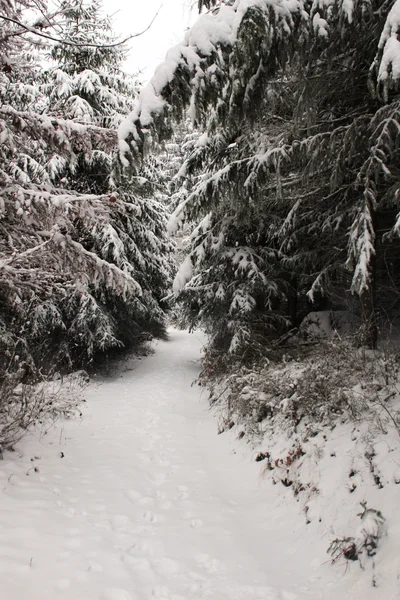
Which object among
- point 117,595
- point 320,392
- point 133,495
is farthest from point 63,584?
point 320,392

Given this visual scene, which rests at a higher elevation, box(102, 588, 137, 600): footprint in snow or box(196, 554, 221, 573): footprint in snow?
box(102, 588, 137, 600): footprint in snow

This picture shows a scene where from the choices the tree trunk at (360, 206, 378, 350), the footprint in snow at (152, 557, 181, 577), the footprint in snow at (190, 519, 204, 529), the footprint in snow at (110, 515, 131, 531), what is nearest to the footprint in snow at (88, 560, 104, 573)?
the footprint in snow at (152, 557, 181, 577)

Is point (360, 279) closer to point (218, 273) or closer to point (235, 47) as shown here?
point (235, 47)

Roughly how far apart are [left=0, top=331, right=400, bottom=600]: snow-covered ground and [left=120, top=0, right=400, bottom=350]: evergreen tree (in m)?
3.11

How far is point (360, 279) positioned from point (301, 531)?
300 centimetres

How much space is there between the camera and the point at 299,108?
4.50 metres

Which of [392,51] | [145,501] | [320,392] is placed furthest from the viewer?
[320,392]

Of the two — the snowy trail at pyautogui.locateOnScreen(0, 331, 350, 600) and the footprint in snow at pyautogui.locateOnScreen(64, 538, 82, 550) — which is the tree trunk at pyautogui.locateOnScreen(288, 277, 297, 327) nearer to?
the snowy trail at pyautogui.locateOnScreen(0, 331, 350, 600)

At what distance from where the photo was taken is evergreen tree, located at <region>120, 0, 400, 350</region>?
3064 mm

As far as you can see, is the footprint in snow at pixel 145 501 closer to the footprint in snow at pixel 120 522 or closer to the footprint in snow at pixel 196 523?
the footprint in snow at pixel 120 522

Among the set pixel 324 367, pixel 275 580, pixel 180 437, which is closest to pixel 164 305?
pixel 180 437

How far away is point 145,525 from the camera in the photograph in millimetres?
3625

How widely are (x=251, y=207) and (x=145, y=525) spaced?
5.14m

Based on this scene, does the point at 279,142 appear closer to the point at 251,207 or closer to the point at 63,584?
the point at 251,207
